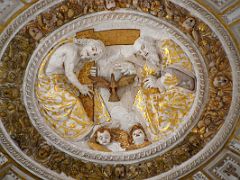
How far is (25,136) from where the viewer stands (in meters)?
8.37

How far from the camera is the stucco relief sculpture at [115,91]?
27.2ft

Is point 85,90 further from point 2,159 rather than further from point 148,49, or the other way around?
point 2,159

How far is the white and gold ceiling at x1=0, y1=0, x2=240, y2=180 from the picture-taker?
8.05m

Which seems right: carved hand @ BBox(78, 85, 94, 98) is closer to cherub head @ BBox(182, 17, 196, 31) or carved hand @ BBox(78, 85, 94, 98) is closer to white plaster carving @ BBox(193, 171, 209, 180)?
cherub head @ BBox(182, 17, 196, 31)

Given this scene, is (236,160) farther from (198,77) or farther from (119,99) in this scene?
(119,99)

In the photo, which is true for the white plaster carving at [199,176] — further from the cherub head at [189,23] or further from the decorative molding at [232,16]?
the decorative molding at [232,16]

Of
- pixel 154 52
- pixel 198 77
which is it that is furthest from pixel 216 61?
pixel 154 52

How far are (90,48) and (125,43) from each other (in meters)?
0.58

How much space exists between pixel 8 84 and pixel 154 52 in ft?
7.83

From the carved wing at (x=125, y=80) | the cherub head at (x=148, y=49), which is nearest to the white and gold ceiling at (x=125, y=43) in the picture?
the cherub head at (x=148, y=49)

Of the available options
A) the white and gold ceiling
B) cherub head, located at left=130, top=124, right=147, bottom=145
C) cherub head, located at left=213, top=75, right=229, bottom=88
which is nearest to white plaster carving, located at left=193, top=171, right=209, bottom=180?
the white and gold ceiling

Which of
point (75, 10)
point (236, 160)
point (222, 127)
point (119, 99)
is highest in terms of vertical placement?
point (75, 10)

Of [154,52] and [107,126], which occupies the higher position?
[154,52]

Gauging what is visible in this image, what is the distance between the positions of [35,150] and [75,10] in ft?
7.68
